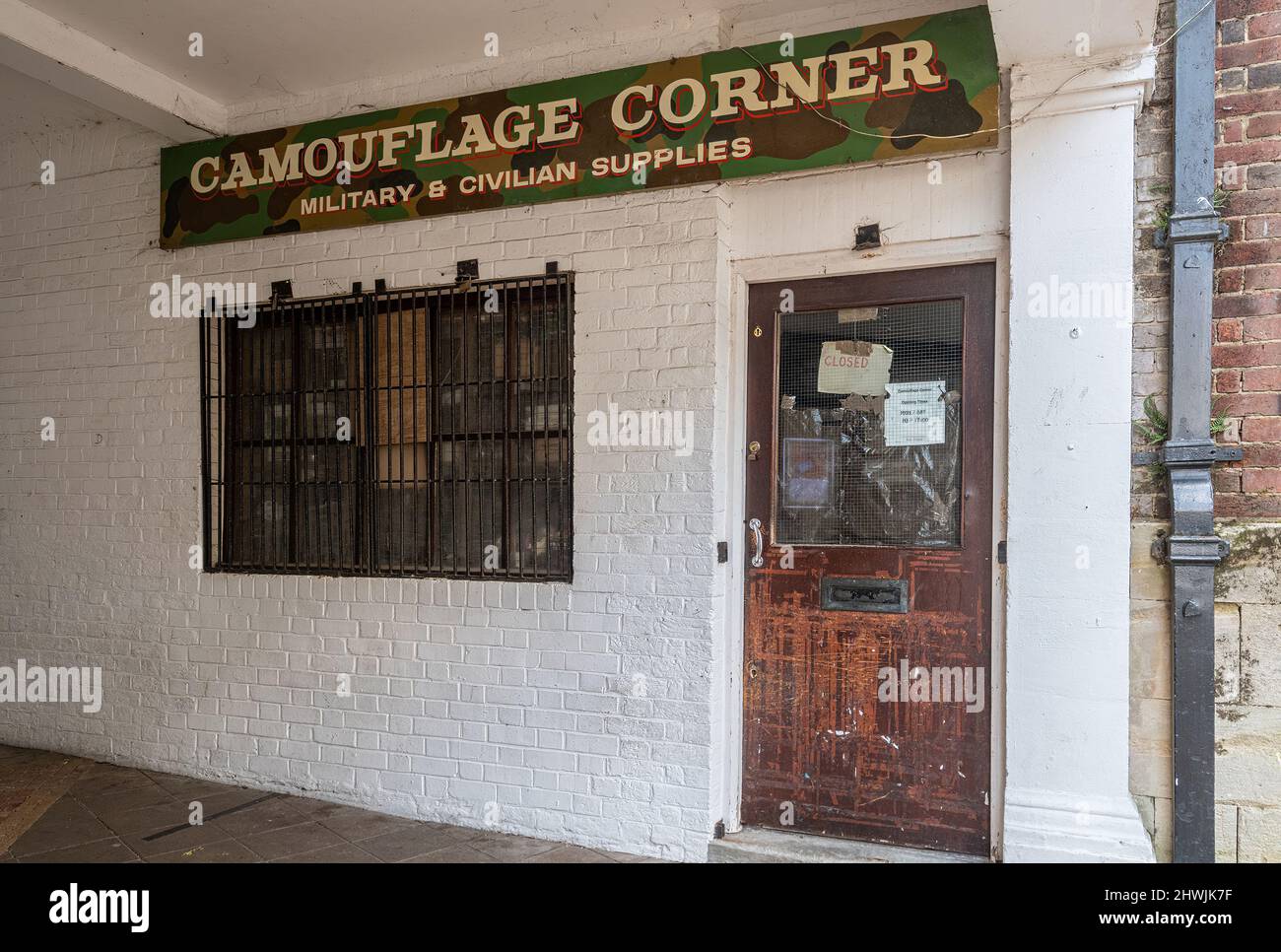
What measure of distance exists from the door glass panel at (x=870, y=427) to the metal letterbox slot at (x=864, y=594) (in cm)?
16

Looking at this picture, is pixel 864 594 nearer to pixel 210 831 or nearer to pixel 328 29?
pixel 210 831

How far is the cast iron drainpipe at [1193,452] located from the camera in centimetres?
322

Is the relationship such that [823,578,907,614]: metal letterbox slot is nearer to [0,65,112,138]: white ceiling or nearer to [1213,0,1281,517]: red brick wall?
[1213,0,1281,517]: red brick wall

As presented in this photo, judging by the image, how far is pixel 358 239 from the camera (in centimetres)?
470

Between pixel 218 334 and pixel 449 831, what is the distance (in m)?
2.93

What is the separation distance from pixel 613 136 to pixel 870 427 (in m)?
1.71

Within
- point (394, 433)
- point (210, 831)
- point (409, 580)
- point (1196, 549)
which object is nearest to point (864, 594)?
point (1196, 549)

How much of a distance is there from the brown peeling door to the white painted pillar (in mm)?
199

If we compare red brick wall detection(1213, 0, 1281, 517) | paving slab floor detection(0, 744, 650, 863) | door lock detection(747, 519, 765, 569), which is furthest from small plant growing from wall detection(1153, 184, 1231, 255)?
paving slab floor detection(0, 744, 650, 863)

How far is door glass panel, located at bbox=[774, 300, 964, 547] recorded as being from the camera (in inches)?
146

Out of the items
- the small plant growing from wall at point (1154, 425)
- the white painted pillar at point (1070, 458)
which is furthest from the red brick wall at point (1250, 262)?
the white painted pillar at point (1070, 458)
